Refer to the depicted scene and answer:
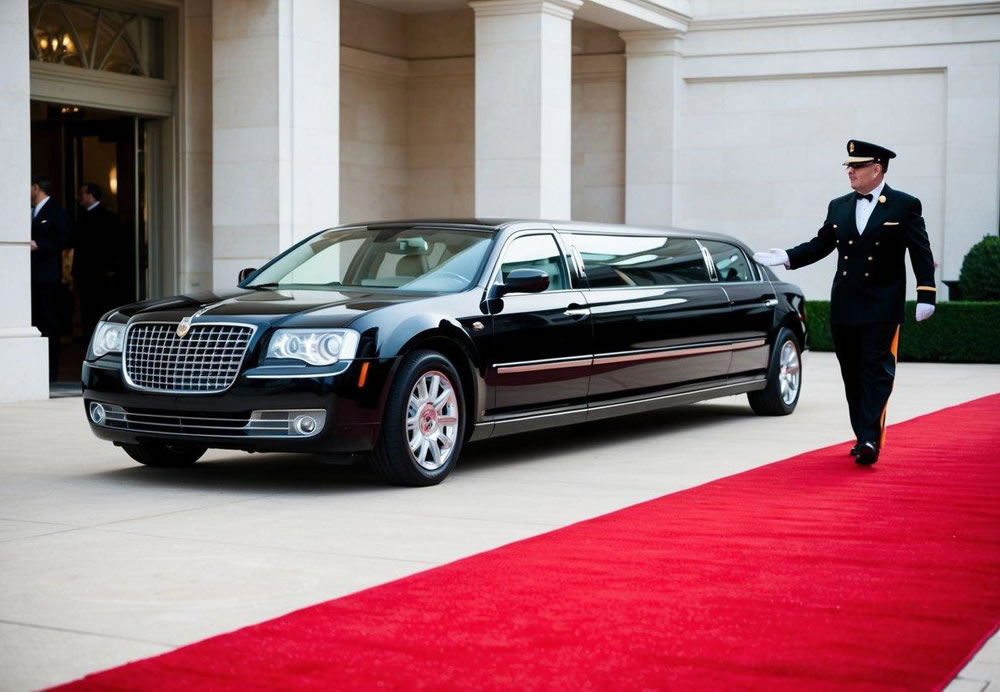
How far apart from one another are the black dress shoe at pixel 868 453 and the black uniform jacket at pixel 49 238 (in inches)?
347

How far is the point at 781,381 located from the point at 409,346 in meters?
5.21

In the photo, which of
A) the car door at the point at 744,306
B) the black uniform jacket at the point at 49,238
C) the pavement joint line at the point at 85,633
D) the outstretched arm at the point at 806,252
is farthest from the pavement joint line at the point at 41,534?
the black uniform jacket at the point at 49,238

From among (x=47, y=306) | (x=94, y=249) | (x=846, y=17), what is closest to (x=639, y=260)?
(x=47, y=306)

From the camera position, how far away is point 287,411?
24.9 ft

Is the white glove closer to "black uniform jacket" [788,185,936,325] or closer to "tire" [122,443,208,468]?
"black uniform jacket" [788,185,936,325]

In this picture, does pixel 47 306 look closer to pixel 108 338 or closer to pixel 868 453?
pixel 108 338

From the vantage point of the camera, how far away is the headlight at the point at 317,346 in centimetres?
761

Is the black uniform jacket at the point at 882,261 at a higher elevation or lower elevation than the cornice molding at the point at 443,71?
lower

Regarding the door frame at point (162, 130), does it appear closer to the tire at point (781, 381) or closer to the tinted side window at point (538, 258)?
the tire at point (781, 381)

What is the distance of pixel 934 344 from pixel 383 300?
46.6 feet

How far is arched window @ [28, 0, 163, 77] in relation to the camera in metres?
16.1

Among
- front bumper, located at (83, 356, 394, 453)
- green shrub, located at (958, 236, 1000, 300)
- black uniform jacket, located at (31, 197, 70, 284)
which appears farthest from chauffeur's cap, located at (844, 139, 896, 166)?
green shrub, located at (958, 236, 1000, 300)

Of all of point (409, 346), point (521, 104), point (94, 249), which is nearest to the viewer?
point (409, 346)

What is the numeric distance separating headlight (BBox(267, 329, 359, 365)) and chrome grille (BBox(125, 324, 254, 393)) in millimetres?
187
